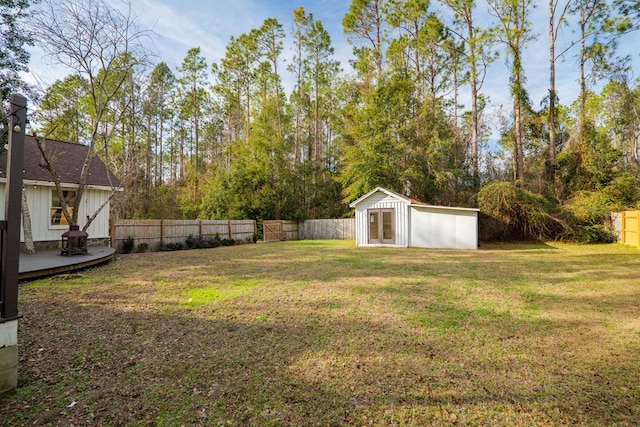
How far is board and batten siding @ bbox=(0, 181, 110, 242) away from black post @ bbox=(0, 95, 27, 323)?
897 centimetres

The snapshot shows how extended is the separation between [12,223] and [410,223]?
13291mm

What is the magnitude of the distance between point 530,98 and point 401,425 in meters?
22.0

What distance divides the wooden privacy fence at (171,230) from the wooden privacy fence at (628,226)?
18.3 meters

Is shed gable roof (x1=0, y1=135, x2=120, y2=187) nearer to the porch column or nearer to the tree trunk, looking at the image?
the porch column

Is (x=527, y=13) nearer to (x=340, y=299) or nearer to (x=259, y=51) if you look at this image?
(x=259, y=51)

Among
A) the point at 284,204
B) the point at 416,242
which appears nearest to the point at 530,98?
the point at 416,242

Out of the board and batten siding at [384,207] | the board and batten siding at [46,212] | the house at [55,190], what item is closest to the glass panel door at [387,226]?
the board and batten siding at [384,207]

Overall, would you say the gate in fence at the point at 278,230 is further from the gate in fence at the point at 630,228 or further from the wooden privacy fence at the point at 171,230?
the gate in fence at the point at 630,228

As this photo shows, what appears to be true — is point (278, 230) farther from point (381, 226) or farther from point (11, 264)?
point (11, 264)

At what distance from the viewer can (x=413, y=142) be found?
1912cm

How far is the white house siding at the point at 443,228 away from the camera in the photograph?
42.0 ft

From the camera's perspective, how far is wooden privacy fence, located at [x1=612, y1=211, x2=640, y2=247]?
12023 mm

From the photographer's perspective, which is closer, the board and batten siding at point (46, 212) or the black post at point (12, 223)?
the black post at point (12, 223)

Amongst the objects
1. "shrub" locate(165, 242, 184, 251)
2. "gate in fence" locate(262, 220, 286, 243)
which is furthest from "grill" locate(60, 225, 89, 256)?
"gate in fence" locate(262, 220, 286, 243)
